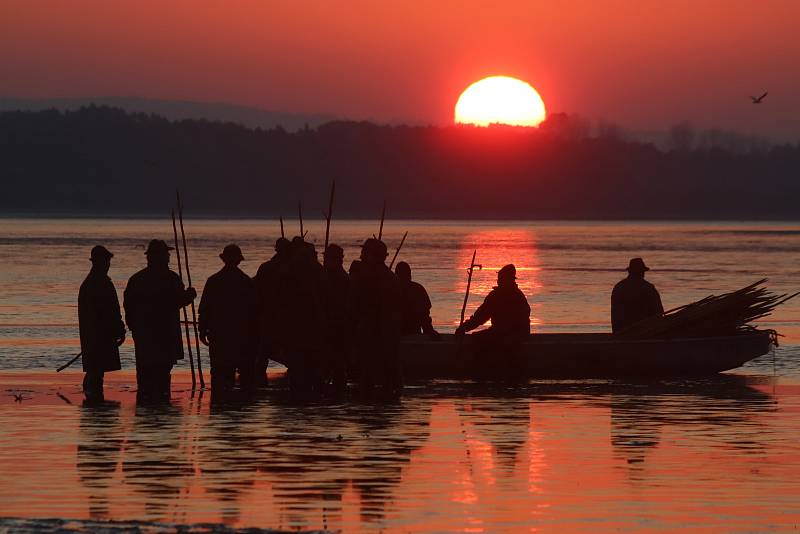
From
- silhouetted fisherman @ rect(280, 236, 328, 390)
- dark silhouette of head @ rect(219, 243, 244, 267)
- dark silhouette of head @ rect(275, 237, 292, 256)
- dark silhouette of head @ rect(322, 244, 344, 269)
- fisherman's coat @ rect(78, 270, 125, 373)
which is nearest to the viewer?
silhouetted fisherman @ rect(280, 236, 328, 390)

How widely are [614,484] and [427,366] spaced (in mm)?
8607

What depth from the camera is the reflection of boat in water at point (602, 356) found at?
19688mm

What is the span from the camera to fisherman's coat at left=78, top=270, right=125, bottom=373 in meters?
16.5

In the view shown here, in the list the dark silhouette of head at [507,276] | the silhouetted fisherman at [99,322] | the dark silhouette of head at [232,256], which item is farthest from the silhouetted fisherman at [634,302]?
the silhouetted fisherman at [99,322]

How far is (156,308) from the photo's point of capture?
16.2 m

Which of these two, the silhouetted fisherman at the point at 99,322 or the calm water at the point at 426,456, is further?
the silhouetted fisherman at the point at 99,322

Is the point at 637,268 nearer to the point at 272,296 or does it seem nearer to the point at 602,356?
the point at 602,356

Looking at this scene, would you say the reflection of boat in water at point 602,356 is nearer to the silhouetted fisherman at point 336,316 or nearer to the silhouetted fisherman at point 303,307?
the silhouetted fisherman at point 336,316

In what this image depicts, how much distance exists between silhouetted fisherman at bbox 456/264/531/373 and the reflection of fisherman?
1.42 ft

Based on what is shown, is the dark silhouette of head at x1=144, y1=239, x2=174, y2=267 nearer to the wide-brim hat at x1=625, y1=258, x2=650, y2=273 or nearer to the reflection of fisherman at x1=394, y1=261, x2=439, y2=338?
the reflection of fisherman at x1=394, y1=261, x2=439, y2=338

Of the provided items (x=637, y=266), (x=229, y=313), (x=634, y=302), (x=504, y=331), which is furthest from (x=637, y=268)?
(x=229, y=313)

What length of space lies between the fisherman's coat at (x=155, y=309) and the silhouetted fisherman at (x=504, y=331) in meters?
3.71

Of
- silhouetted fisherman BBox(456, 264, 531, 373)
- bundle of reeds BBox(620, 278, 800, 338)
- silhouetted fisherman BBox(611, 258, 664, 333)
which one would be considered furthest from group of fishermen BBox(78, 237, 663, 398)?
silhouetted fisherman BBox(611, 258, 664, 333)

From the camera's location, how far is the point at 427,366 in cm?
1978
